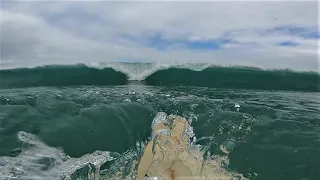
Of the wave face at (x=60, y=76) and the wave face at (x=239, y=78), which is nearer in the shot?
the wave face at (x=60, y=76)

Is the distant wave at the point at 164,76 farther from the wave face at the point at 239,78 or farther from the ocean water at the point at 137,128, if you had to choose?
the ocean water at the point at 137,128

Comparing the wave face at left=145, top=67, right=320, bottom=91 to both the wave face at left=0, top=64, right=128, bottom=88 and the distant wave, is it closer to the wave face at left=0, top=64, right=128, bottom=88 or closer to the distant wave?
the distant wave

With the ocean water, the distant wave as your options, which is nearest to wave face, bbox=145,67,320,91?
the distant wave

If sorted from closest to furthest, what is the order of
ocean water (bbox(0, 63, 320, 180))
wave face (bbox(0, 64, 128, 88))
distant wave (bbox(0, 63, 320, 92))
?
ocean water (bbox(0, 63, 320, 180)) < wave face (bbox(0, 64, 128, 88)) < distant wave (bbox(0, 63, 320, 92))

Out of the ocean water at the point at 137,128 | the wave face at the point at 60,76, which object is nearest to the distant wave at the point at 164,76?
the wave face at the point at 60,76

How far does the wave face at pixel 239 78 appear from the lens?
35.5 ft

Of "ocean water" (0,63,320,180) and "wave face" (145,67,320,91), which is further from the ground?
"wave face" (145,67,320,91)

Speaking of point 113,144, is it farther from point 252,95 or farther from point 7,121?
point 252,95

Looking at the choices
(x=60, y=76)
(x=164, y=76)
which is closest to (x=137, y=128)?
(x=164, y=76)

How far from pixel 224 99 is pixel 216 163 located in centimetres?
268

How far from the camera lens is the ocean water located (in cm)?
554

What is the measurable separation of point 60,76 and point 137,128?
540cm

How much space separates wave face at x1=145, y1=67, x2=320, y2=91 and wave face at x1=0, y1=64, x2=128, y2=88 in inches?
49.0

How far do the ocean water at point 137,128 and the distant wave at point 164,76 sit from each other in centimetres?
74
